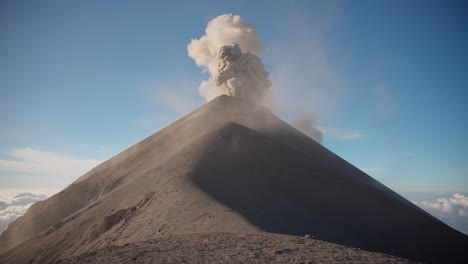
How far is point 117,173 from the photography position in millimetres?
44406

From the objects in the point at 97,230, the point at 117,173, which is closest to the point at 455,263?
the point at 97,230

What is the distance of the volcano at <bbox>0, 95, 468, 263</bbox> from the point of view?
20.8m

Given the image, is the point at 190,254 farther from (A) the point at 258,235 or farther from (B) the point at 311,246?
(B) the point at 311,246

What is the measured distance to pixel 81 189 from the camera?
44.4m

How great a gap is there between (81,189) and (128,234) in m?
26.5

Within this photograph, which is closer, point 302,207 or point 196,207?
point 196,207

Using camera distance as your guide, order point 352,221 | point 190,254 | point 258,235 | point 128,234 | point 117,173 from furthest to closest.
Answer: point 117,173 → point 352,221 → point 128,234 → point 258,235 → point 190,254

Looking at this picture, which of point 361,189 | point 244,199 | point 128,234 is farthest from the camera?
point 361,189

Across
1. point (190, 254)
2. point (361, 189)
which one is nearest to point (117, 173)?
point (361, 189)

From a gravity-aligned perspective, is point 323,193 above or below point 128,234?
above

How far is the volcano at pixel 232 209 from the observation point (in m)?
20.8

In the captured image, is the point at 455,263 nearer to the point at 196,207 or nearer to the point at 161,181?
the point at 196,207

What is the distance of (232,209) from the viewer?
21.6 metres

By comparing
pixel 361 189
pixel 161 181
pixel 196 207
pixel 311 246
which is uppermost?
pixel 361 189
